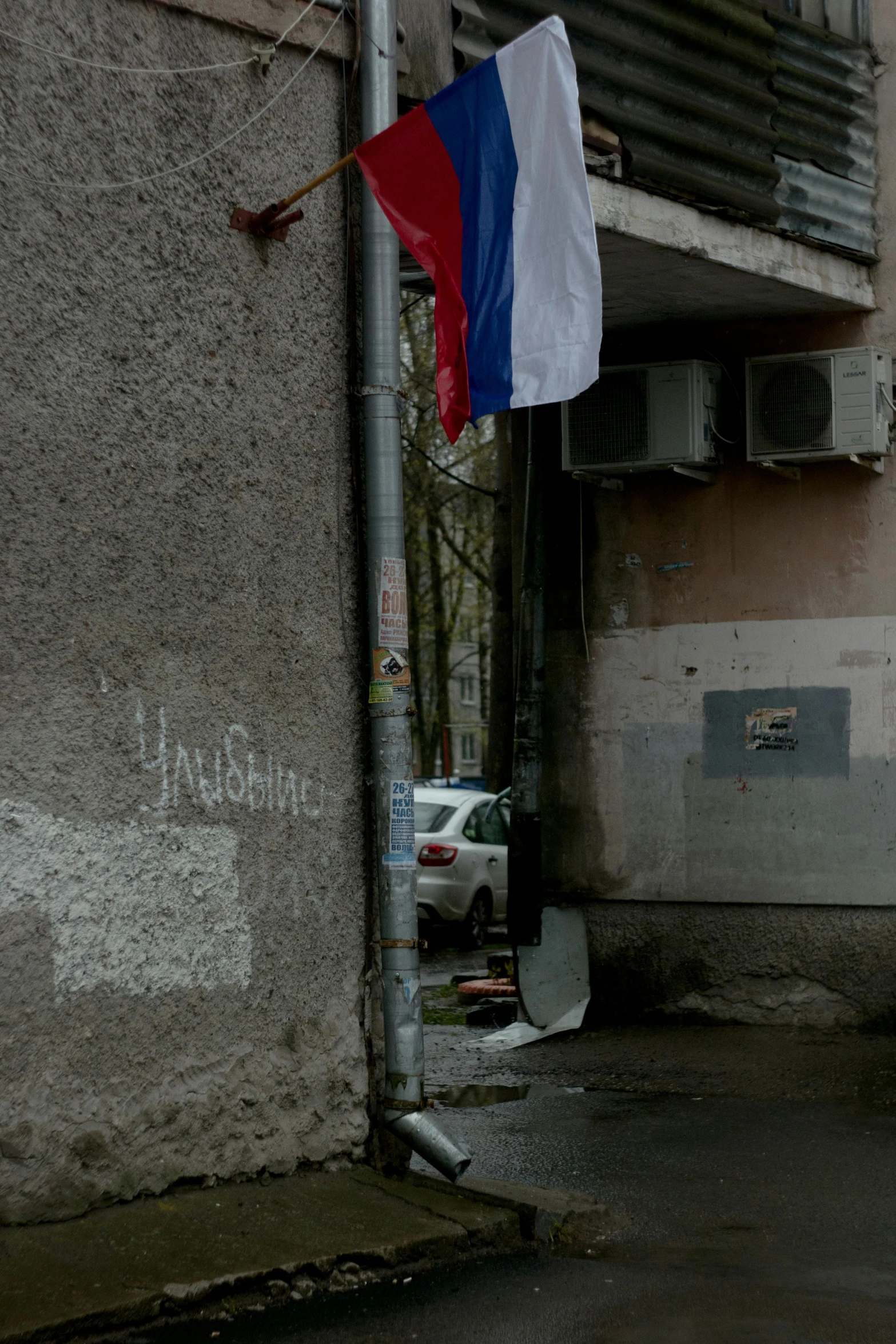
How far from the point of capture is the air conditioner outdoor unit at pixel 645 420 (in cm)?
837

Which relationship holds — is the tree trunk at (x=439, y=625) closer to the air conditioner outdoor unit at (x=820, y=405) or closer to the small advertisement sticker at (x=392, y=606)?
the air conditioner outdoor unit at (x=820, y=405)

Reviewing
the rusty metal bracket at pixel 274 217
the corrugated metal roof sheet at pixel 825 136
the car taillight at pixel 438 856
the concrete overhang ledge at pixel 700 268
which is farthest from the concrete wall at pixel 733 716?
the car taillight at pixel 438 856

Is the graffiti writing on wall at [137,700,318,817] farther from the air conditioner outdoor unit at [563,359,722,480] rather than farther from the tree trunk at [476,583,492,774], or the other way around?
the tree trunk at [476,583,492,774]

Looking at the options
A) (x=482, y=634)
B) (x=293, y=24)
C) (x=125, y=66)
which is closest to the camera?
(x=125, y=66)

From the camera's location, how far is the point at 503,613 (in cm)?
1228

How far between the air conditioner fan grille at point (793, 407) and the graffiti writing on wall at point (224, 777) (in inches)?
166

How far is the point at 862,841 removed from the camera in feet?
27.3

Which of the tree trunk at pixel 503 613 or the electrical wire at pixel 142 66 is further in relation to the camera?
the tree trunk at pixel 503 613

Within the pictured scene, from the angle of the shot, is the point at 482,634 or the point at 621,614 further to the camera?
the point at 482,634

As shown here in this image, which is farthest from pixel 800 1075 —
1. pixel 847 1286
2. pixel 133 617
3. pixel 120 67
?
pixel 120 67

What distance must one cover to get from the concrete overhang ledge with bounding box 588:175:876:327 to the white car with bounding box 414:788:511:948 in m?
6.99

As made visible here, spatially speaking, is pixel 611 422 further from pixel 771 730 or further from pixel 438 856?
pixel 438 856

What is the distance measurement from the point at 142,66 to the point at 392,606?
200cm

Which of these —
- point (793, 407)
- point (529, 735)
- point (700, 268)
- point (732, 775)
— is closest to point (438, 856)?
point (529, 735)
